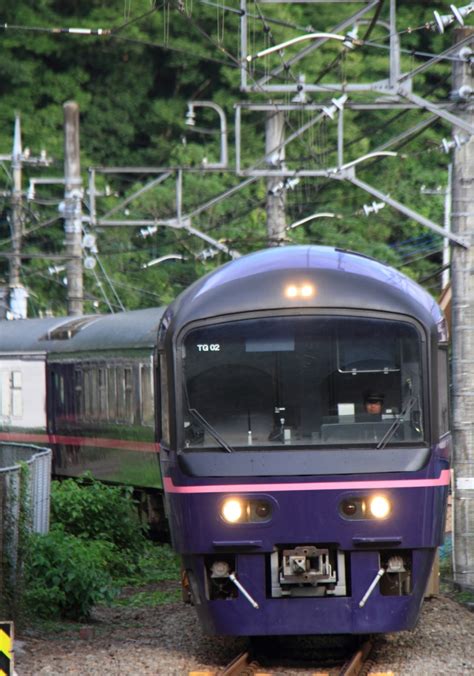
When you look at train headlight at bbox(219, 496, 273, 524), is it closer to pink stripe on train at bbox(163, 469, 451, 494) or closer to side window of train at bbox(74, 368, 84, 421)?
pink stripe on train at bbox(163, 469, 451, 494)

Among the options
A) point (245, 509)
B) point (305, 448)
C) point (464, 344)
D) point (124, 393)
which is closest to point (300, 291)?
point (305, 448)

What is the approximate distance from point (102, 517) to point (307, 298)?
283 inches

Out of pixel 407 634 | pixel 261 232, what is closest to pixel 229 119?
pixel 261 232

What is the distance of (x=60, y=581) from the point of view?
44.0 feet

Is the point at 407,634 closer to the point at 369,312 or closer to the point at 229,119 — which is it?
the point at 369,312

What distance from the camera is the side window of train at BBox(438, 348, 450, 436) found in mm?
11133

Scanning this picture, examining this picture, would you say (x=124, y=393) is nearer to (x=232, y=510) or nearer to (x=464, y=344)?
(x=464, y=344)

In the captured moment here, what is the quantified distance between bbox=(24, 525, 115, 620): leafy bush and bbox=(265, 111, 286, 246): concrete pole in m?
10.8

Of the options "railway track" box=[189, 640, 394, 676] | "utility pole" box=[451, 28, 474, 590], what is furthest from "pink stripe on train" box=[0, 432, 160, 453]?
"railway track" box=[189, 640, 394, 676]

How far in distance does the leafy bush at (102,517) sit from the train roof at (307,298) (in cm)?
641

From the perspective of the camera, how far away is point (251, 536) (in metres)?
10.7

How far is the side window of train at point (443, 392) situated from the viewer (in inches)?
438

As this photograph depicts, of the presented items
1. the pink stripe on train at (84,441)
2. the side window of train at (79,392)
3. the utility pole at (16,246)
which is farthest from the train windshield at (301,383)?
the utility pole at (16,246)

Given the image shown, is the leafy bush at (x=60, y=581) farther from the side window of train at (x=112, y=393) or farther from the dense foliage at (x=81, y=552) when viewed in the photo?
the side window of train at (x=112, y=393)
